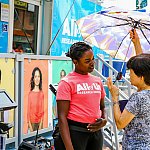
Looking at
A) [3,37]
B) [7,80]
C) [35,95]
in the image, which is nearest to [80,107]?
[7,80]

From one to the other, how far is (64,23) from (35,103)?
255 cm

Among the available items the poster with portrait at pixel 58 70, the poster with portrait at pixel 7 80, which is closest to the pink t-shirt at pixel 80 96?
the poster with portrait at pixel 7 80

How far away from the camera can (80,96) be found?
10.6 ft

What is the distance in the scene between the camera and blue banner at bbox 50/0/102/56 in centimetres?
636

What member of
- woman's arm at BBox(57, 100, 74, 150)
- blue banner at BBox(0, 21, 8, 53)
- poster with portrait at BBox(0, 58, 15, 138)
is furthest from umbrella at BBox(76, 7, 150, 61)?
woman's arm at BBox(57, 100, 74, 150)

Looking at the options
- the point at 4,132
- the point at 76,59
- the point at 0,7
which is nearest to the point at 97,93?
the point at 76,59

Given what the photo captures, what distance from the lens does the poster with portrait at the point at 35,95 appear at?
4.29 meters

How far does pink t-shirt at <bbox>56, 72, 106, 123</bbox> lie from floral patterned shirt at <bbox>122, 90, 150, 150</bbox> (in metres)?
0.45

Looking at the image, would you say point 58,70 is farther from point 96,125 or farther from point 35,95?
point 96,125

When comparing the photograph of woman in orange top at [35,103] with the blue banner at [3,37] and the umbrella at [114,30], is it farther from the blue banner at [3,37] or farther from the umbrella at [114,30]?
the blue banner at [3,37]

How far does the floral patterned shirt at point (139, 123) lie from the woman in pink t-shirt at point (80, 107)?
0.43 meters

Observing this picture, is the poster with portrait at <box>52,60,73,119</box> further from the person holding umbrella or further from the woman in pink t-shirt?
the person holding umbrella

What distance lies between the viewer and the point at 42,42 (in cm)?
636

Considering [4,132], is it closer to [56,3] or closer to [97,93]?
[97,93]
